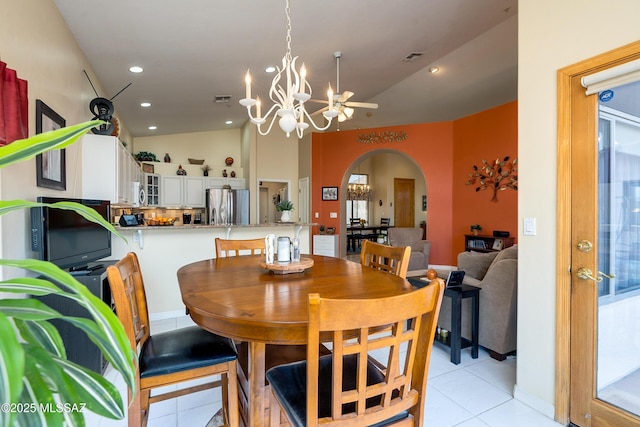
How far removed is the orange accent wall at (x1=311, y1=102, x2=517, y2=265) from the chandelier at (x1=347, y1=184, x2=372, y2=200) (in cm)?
470

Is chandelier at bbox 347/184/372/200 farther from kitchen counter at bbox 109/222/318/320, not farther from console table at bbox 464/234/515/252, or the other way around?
kitchen counter at bbox 109/222/318/320

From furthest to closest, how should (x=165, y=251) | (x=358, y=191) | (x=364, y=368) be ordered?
(x=358, y=191) → (x=165, y=251) → (x=364, y=368)

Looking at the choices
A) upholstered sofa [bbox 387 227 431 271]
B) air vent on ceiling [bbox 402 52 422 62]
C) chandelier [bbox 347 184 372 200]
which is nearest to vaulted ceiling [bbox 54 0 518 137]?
air vent on ceiling [bbox 402 52 422 62]

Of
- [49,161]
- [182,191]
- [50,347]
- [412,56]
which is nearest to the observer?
Result: [50,347]

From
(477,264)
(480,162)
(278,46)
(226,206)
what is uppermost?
(278,46)

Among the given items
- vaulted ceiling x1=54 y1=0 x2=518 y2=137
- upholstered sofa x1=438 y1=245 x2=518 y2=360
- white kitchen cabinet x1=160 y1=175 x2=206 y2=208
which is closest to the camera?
upholstered sofa x1=438 y1=245 x2=518 y2=360

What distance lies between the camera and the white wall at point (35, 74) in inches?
72.3

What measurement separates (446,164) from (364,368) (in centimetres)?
649

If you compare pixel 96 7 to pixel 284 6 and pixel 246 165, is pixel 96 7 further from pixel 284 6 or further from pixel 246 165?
pixel 246 165

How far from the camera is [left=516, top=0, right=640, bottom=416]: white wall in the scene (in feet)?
5.96

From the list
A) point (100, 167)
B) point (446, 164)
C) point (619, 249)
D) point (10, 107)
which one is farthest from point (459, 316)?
point (446, 164)

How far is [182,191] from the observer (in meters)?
7.25

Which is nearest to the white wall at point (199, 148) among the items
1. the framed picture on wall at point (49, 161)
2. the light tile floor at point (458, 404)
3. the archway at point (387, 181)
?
the archway at point (387, 181)

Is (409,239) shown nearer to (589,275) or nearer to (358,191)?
(589,275)
